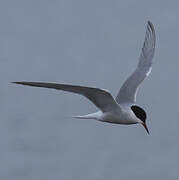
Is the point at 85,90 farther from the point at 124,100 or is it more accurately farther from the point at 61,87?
the point at 124,100

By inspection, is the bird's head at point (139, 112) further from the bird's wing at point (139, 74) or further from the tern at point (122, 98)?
the bird's wing at point (139, 74)

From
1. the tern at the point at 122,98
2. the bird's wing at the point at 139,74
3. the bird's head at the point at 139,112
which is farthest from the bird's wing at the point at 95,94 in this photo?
the bird's wing at the point at 139,74

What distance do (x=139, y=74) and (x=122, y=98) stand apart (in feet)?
2.21

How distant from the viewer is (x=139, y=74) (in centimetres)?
1081

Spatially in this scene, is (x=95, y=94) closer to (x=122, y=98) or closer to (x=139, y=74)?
(x=122, y=98)

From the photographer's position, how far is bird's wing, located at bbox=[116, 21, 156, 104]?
33.8 feet

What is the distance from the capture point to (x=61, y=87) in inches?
316

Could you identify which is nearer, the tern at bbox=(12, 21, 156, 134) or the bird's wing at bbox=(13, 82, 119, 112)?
the bird's wing at bbox=(13, 82, 119, 112)

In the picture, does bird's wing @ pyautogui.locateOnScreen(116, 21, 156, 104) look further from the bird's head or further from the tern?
the bird's head

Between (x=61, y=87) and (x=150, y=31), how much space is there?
3.31m

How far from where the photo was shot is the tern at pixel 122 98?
831cm

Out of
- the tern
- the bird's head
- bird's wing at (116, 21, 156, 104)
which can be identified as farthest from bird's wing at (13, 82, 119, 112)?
bird's wing at (116, 21, 156, 104)

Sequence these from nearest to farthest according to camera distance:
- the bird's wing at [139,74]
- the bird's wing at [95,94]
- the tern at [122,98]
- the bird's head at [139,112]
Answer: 1. the bird's wing at [95,94]
2. the tern at [122,98]
3. the bird's head at [139,112]
4. the bird's wing at [139,74]

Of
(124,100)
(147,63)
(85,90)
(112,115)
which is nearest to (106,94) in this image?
(85,90)
